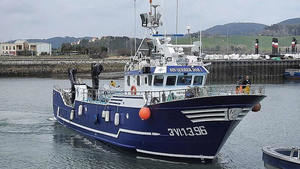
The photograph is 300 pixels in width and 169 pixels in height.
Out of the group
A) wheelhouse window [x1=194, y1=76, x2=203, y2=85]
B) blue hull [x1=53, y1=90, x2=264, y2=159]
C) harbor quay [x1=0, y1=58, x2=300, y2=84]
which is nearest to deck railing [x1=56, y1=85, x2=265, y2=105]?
blue hull [x1=53, y1=90, x2=264, y2=159]

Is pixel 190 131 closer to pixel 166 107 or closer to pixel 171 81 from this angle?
pixel 166 107

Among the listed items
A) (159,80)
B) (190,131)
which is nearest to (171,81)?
(159,80)

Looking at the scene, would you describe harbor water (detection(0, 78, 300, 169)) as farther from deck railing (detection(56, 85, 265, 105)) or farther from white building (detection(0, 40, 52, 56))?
white building (detection(0, 40, 52, 56))

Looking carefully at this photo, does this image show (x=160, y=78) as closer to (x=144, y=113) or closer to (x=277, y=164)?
(x=144, y=113)

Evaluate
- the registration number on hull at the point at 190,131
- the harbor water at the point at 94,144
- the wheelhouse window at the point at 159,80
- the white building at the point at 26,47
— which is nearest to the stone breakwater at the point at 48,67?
the harbor water at the point at 94,144

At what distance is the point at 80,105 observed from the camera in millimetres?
28984

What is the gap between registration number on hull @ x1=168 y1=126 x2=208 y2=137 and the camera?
69.2ft

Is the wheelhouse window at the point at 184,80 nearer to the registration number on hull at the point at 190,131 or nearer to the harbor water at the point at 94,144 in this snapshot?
the registration number on hull at the point at 190,131

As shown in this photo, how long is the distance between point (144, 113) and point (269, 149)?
18.6ft

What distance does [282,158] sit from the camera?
1903 cm

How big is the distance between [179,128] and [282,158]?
185 inches

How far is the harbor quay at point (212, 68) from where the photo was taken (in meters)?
79.9

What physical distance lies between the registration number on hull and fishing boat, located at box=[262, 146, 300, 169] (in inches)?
111

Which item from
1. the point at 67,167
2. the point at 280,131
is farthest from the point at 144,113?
the point at 280,131
